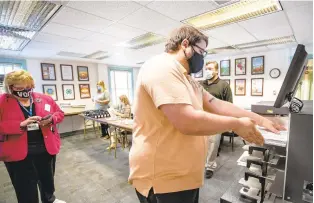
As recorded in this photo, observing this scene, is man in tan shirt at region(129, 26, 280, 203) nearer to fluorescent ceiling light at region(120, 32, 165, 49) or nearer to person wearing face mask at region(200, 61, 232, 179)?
person wearing face mask at region(200, 61, 232, 179)

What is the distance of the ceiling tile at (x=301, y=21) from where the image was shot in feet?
7.23

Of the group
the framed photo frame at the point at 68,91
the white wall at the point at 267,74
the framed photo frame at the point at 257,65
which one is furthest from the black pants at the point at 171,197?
the framed photo frame at the point at 68,91

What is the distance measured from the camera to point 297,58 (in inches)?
31.4

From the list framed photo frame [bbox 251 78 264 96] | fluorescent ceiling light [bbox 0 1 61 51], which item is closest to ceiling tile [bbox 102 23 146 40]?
fluorescent ceiling light [bbox 0 1 61 51]

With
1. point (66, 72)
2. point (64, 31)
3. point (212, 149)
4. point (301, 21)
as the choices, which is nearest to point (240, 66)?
point (301, 21)

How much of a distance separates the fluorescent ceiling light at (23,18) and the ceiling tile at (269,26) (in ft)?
9.01

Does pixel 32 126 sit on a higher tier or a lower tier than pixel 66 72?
lower

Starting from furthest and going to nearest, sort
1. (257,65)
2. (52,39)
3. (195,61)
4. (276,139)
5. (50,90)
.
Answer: (50,90) → (257,65) → (52,39) → (276,139) → (195,61)

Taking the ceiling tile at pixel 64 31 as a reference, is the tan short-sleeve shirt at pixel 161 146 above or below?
below

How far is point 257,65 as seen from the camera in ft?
16.1

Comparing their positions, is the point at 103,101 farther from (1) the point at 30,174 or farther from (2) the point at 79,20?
(1) the point at 30,174

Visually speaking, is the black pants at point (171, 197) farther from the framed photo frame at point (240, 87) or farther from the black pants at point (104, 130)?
the framed photo frame at point (240, 87)

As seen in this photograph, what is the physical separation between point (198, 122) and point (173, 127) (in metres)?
0.14

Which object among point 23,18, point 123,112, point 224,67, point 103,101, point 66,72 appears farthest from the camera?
point 224,67
